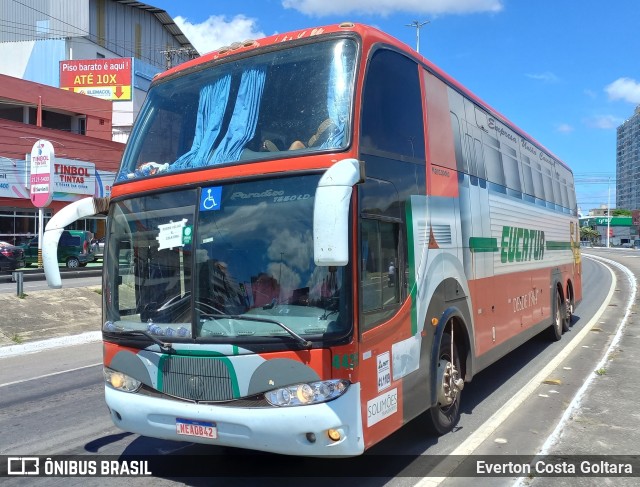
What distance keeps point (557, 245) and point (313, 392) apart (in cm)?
883

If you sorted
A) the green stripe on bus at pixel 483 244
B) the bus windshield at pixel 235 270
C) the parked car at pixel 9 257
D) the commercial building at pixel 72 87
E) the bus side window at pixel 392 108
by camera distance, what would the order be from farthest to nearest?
the commercial building at pixel 72 87, the parked car at pixel 9 257, the green stripe on bus at pixel 483 244, the bus side window at pixel 392 108, the bus windshield at pixel 235 270

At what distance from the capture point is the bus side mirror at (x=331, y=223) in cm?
344

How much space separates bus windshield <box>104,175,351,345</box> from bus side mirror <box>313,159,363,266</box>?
18.8 inches

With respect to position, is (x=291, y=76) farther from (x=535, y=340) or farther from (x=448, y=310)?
A: (x=535, y=340)

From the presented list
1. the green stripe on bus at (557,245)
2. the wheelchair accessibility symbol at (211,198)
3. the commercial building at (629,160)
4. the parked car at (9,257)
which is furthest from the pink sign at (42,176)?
the commercial building at (629,160)

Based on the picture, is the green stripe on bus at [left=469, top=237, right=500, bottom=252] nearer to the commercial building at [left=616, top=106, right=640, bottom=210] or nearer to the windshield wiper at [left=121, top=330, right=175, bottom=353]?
the windshield wiper at [left=121, top=330, right=175, bottom=353]

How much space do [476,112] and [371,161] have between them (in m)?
3.45

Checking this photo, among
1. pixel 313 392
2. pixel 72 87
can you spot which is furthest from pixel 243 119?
pixel 72 87

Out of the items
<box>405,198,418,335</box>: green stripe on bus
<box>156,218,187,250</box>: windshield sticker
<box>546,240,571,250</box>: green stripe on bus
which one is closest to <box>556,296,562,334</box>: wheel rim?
<box>546,240,571,250</box>: green stripe on bus

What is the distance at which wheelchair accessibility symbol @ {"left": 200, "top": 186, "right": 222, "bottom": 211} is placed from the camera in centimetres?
424

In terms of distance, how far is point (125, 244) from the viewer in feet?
15.4

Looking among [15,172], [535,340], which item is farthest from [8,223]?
[535,340]

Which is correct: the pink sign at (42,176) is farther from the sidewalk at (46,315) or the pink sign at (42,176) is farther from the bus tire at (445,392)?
the bus tire at (445,392)

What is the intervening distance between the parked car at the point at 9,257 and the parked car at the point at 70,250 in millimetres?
3309
